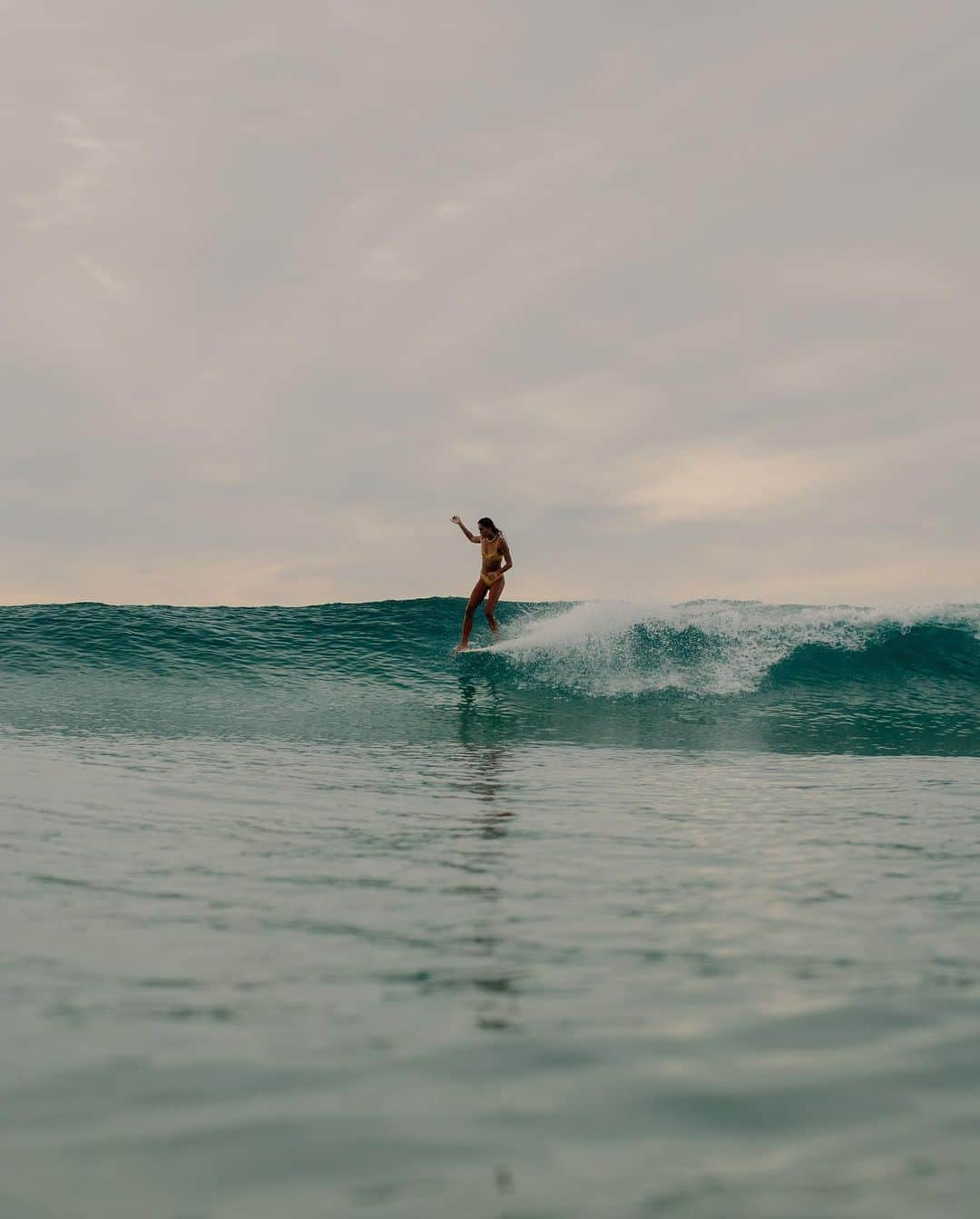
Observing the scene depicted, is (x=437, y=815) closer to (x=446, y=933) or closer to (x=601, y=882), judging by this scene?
(x=601, y=882)

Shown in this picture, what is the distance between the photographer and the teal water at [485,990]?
176 centimetres

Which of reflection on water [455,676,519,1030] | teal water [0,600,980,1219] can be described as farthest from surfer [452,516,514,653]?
teal water [0,600,980,1219]

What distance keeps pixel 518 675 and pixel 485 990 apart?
13.0m

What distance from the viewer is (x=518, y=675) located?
1569 cm

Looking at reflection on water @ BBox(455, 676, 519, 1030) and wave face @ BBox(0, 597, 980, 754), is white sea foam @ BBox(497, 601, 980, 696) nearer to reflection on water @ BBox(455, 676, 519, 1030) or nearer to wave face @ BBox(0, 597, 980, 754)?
wave face @ BBox(0, 597, 980, 754)

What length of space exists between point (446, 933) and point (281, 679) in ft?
44.2

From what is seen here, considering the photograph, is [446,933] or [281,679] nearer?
[446,933]

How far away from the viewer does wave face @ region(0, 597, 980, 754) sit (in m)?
12.0

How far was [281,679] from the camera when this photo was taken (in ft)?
53.8

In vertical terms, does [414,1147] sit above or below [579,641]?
below

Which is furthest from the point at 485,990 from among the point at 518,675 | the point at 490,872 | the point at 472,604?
the point at 472,604

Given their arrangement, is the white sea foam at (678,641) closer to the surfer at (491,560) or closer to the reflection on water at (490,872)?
the surfer at (491,560)

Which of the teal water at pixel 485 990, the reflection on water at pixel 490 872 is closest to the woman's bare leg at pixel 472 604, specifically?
the reflection on water at pixel 490 872

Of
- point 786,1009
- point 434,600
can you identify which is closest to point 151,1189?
point 786,1009
